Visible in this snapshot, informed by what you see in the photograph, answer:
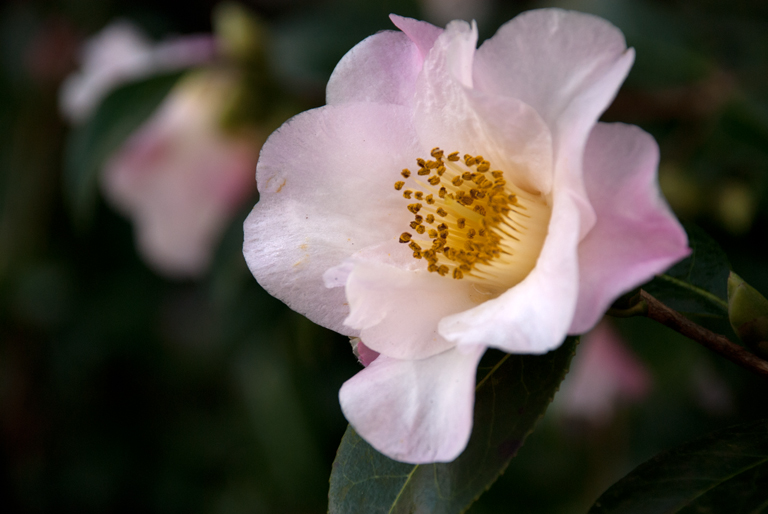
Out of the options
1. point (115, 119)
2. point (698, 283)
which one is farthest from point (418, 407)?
point (115, 119)

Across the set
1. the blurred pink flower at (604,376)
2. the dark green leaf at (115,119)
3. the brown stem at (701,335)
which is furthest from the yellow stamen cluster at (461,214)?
the blurred pink flower at (604,376)

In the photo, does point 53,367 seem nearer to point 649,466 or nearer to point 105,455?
point 105,455

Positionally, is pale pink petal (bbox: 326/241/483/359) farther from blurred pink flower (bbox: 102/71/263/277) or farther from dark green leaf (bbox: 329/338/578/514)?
blurred pink flower (bbox: 102/71/263/277)

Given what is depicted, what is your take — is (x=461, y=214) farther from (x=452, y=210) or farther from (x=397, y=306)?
(x=397, y=306)

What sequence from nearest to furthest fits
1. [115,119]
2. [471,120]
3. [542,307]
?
[542,307] → [471,120] → [115,119]

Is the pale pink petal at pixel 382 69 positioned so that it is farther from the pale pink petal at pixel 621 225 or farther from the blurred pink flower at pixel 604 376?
the blurred pink flower at pixel 604 376

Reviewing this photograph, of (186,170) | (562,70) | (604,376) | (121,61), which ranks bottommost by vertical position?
(604,376)
